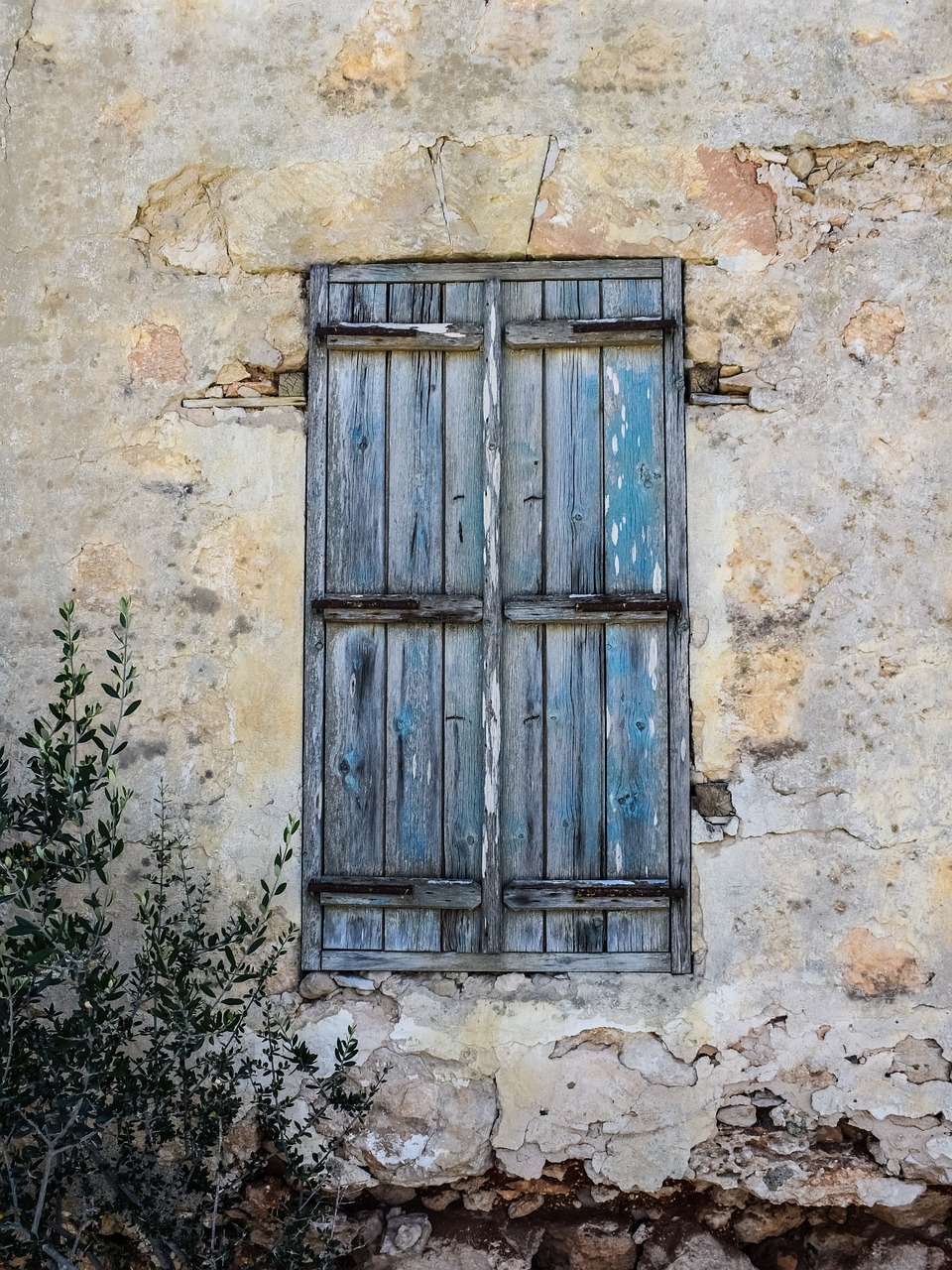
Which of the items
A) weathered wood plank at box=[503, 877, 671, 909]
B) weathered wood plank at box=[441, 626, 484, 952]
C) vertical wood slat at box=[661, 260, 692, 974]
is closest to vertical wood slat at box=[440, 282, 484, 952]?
weathered wood plank at box=[441, 626, 484, 952]

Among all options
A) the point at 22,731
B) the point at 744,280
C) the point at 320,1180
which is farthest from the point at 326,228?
the point at 320,1180

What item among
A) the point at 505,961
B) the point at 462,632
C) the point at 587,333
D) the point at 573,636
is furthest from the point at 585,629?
the point at 505,961

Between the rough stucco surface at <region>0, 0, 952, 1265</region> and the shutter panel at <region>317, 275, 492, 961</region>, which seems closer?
the rough stucco surface at <region>0, 0, 952, 1265</region>

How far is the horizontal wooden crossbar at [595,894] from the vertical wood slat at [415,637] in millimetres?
238

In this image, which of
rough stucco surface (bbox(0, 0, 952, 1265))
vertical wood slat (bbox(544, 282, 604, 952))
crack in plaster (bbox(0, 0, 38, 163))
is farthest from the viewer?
crack in plaster (bbox(0, 0, 38, 163))

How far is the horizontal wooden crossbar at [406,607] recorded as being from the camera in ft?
10.1

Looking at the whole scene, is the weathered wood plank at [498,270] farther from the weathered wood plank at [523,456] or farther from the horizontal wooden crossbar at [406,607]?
the horizontal wooden crossbar at [406,607]

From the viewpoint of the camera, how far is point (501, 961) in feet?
9.90

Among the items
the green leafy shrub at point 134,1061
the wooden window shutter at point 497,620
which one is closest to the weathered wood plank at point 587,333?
the wooden window shutter at point 497,620

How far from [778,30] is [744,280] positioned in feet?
2.29

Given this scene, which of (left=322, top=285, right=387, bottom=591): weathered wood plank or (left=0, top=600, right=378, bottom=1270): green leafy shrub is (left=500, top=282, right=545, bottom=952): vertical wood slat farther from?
(left=0, top=600, right=378, bottom=1270): green leafy shrub

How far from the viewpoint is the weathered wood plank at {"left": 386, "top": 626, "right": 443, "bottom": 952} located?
3061 millimetres

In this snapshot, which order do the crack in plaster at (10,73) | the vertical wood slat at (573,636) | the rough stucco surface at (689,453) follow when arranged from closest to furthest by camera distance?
the rough stucco surface at (689,453) < the vertical wood slat at (573,636) < the crack in plaster at (10,73)

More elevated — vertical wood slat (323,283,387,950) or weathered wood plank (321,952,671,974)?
vertical wood slat (323,283,387,950)
